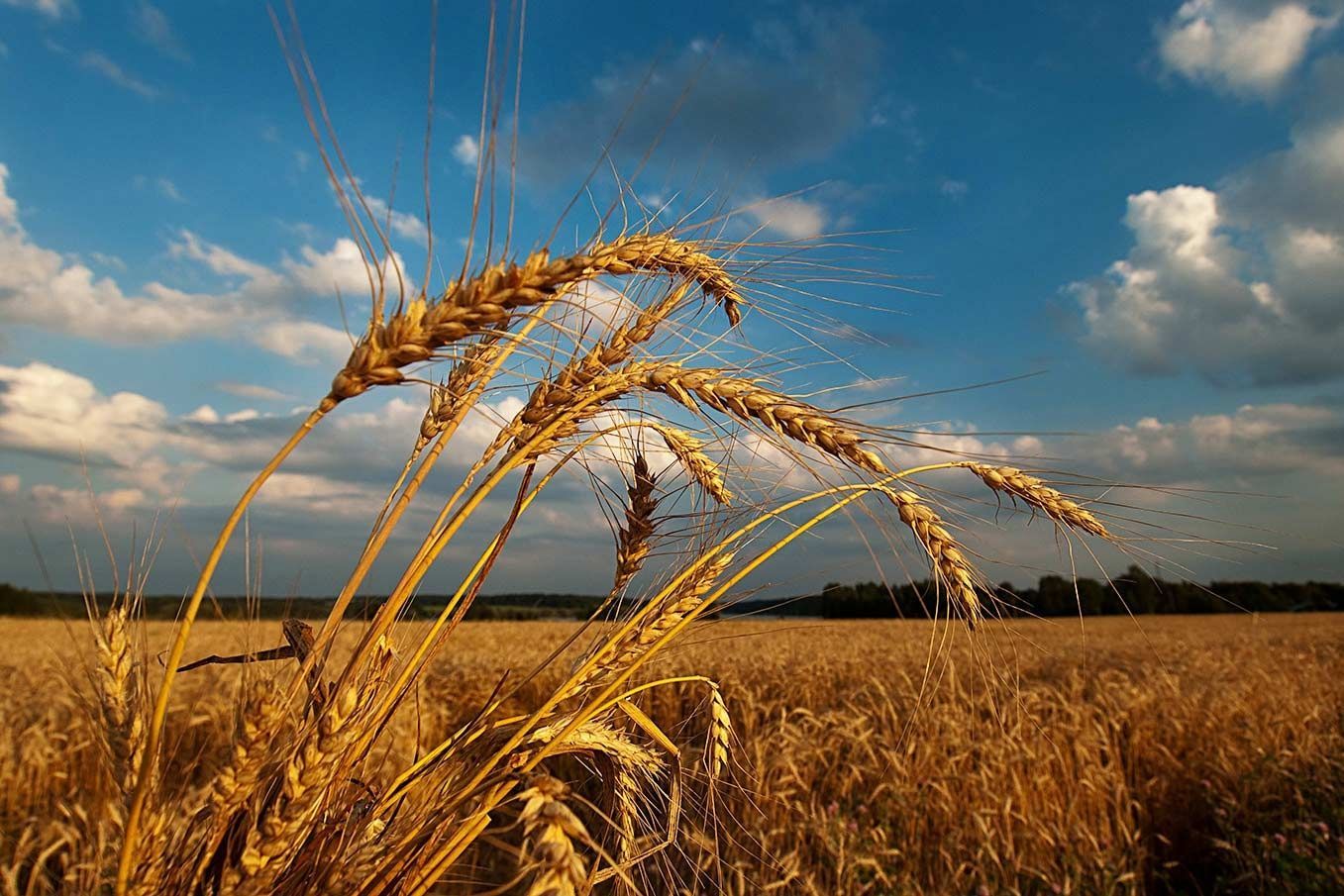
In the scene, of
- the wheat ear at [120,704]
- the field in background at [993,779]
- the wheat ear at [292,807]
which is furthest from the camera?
the field in background at [993,779]

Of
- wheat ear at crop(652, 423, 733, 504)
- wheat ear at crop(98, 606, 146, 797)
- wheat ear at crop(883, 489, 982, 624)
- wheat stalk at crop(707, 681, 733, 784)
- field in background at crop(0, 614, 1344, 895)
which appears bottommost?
field in background at crop(0, 614, 1344, 895)

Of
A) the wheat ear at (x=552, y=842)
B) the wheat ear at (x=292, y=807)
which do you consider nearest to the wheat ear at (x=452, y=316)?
the wheat ear at (x=292, y=807)

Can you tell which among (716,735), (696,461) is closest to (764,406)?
(696,461)

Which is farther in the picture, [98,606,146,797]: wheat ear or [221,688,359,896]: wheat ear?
[98,606,146,797]: wheat ear

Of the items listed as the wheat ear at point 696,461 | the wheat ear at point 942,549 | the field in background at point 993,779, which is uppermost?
the wheat ear at point 696,461

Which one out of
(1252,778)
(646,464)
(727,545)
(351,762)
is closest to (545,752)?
(351,762)

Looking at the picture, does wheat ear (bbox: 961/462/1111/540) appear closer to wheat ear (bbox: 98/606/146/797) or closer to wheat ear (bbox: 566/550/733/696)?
wheat ear (bbox: 566/550/733/696)

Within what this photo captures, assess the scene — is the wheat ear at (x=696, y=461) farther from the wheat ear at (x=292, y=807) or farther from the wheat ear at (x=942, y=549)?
the wheat ear at (x=292, y=807)

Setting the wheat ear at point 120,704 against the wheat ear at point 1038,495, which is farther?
the wheat ear at point 1038,495

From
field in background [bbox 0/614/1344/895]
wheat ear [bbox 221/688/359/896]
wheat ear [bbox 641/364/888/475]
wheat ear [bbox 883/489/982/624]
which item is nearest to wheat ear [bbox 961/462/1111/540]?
wheat ear [bbox 883/489/982/624]

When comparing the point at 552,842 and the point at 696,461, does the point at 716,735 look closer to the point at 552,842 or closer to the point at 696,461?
the point at 696,461

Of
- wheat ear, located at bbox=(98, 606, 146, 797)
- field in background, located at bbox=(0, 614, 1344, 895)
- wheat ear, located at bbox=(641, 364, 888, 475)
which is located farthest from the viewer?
field in background, located at bbox=(0, 614, 1344, 895)

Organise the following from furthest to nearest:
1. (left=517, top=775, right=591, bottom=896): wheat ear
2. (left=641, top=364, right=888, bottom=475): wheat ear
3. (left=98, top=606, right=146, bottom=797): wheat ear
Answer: (left=641, top=364, right=888, bottom=475): wheat ear → (left=98, top=606, right=146, bottom=797): wheat ear → (left=517, top=775, right=591, bottom=896): wheat ear

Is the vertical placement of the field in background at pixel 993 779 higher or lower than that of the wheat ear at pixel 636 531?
lower
